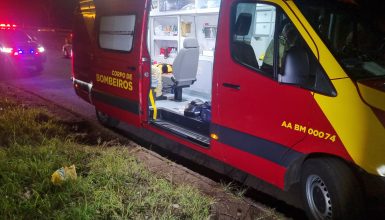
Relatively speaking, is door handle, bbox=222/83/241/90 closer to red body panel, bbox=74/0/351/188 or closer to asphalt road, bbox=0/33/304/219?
red body panel, bbox=74/0/351/188

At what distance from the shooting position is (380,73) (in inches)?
138

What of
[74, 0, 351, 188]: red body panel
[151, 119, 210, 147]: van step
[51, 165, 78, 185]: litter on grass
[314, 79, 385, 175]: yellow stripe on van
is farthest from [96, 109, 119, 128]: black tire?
[314, 79, 385, 175]: yellow stripe on van

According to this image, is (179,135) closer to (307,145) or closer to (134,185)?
(134,185)

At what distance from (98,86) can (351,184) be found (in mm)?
4861

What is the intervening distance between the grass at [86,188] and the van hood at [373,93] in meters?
1.72

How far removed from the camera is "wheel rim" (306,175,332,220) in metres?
3.55

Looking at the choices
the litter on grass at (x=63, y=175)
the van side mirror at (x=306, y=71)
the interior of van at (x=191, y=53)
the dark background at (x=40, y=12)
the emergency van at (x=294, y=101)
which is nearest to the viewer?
the emergency van at (x=294, y=101)

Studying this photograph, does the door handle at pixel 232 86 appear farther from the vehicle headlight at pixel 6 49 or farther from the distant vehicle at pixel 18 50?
the vehicle headlight at pixel 6 49

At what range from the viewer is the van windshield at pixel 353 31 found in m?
3.50

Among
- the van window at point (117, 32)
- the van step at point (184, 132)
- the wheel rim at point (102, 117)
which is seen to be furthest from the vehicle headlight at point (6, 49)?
the van step at point (184, 132)

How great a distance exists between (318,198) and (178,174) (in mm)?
1804

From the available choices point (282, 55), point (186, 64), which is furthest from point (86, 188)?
point (186, 64)

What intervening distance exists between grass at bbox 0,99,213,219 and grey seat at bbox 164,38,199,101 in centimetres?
198

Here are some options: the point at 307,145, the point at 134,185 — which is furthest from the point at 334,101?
the point at 134,185
